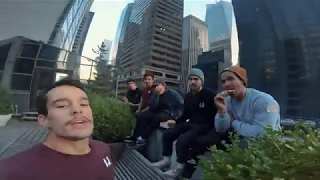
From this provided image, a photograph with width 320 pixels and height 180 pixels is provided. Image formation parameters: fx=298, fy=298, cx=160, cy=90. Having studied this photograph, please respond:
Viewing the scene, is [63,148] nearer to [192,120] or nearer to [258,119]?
[258,119]

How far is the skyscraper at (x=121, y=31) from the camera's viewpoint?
697 cm

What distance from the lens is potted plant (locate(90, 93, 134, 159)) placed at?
3.98 meters

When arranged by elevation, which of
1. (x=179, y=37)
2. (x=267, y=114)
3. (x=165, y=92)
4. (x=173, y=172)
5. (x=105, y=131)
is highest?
(x=179, y=37)

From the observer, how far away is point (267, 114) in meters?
1.92

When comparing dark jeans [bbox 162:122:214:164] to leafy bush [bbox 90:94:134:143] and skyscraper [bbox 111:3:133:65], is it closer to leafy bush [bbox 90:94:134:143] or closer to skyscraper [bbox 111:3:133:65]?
leafy bush [bbox 90:94:134:143]

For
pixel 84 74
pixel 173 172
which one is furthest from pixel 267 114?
pixel 84 74

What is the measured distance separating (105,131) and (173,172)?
5.31 feet

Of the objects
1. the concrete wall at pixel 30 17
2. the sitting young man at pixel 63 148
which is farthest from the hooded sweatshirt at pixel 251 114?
the concrete wall at pixel 30 17

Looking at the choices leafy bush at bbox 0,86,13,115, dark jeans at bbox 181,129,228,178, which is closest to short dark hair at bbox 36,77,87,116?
dark jeans at bbox 181,129,228,178

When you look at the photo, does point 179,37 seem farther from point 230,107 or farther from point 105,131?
point 230,107

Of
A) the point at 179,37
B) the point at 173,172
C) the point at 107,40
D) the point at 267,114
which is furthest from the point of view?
the point at 107,40

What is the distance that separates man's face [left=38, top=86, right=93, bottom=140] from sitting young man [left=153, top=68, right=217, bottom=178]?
161 centimetres

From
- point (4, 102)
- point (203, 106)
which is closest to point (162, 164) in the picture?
point (203, 106)

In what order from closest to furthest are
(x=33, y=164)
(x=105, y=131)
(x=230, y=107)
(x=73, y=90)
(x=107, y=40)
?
(x=33, y=164) < (x=73, y=90) < (x=230, y=107) < (x=105, y=131) < (x=107, y=40)
